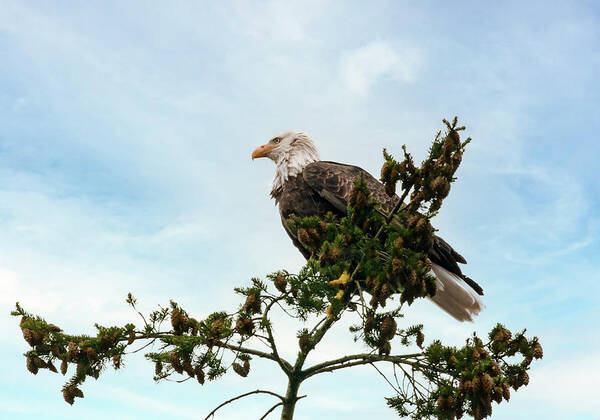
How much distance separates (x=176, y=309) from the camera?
16.3 ft

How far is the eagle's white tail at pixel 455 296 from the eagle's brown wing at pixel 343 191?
65 mm

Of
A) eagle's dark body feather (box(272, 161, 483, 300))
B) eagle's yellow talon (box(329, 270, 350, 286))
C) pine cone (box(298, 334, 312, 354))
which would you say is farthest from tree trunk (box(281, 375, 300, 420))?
eagle's dark body feather (box(272, 161, 483, 300))

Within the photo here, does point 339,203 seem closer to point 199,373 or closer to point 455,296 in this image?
point 455,296

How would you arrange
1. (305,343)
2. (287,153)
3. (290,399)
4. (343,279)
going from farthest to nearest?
(287,153)
(290,399)
(305,343)
(343,279)

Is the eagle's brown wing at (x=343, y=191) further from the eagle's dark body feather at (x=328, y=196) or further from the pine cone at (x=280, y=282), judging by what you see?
the pine cone at (x=280, y=282)

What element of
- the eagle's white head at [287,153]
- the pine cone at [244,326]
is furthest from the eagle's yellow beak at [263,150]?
the pine cone at [244,326]

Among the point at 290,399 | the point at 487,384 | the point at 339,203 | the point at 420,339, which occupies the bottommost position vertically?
the point at 487,384

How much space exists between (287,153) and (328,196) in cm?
162

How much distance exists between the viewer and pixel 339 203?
22.3 ft

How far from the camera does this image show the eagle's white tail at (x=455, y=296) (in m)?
7.00

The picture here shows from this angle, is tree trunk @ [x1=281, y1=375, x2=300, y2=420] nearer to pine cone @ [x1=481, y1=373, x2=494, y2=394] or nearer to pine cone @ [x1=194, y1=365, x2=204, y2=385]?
pine cone @ [x1=194, y1=365, x2=204, y2=385]

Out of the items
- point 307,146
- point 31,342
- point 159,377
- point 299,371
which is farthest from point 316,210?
point 31,342

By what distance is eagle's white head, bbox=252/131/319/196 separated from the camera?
7.91 meters

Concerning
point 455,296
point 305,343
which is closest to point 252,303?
point 305,343
